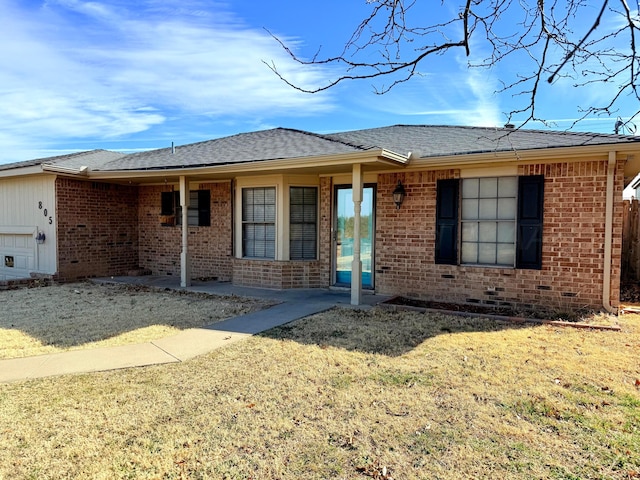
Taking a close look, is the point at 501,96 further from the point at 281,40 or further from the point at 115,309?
the point at 115,309

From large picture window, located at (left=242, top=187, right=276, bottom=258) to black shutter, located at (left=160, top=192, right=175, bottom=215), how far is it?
2.87m

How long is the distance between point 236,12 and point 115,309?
5291mm

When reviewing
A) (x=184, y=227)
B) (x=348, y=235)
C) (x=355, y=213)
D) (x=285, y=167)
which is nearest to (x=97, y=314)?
(x=184, y=227)

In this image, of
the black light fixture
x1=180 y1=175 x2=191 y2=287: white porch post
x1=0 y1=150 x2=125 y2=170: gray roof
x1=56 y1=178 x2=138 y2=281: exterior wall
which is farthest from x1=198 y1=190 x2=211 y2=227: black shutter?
the black light fixture

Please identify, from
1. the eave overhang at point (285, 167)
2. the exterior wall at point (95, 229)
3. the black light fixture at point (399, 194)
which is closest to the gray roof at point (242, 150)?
the eave overhang at point (285, 167)

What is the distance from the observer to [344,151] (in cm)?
743

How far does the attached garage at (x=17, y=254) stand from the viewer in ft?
35.4

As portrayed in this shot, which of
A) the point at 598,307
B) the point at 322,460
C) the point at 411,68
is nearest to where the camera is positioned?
the point at 322,460

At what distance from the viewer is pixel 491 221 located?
754 centimetres

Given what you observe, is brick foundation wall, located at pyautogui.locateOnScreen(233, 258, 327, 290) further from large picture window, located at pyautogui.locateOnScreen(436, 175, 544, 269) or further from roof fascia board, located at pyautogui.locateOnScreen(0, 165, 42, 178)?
roof fascia board, located at pyautogui.locateOnScreen(0, 165, 42, 178)

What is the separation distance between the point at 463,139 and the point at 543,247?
2.82 m

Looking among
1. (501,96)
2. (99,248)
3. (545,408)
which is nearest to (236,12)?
(501,96)

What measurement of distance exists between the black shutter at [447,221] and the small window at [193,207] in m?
5.84

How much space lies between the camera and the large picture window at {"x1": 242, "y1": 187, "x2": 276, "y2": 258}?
9562 millimetres
